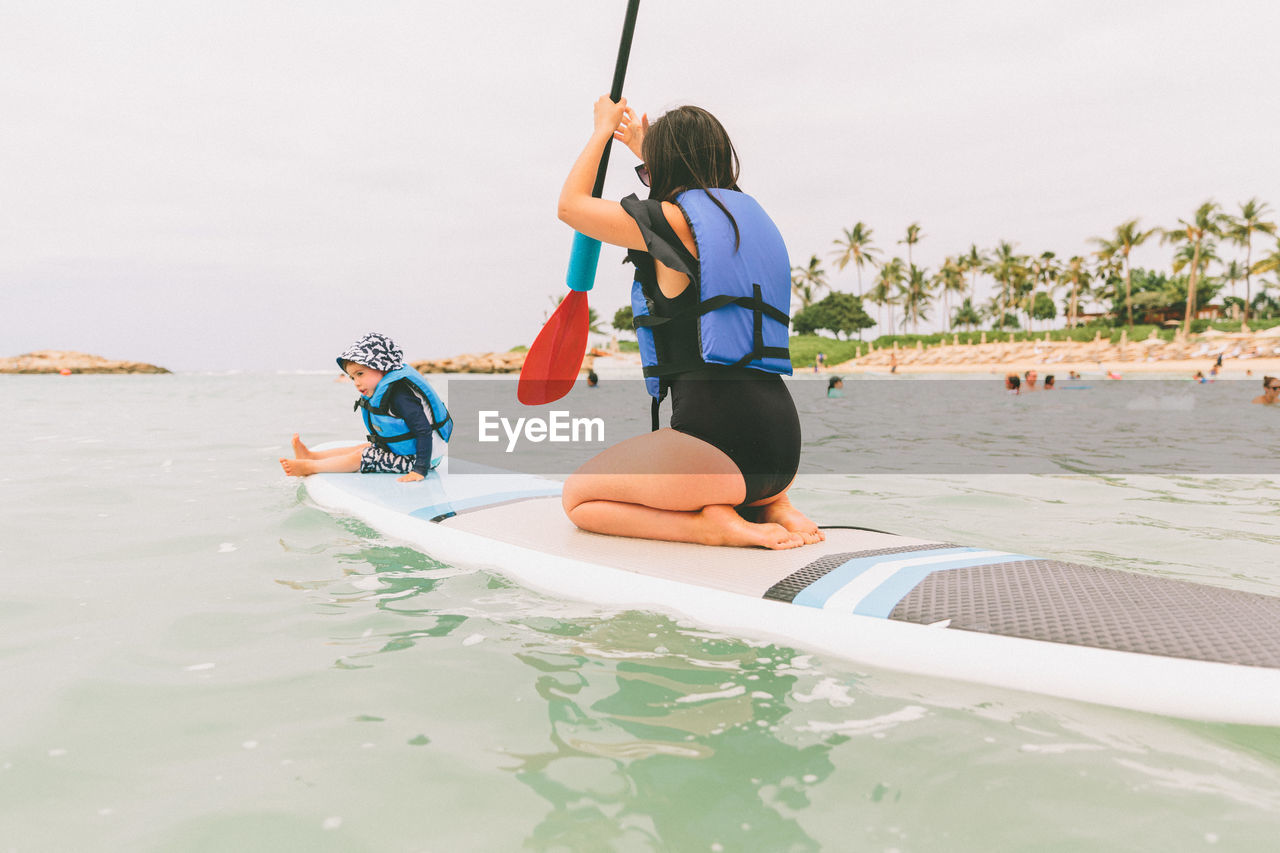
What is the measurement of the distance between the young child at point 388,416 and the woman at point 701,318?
2576mm

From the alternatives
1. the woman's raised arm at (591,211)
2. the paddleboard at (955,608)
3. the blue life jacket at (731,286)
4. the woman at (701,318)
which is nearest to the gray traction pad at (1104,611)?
the paddleboard at (955,608)

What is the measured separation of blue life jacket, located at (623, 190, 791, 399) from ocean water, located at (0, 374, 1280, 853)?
3.26 feet

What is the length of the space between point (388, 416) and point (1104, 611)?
173 inches

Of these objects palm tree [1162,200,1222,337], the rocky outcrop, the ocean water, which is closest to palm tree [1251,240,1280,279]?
palm tree [1162,200,1222,337]

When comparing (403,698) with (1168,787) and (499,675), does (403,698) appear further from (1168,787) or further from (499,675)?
(1168,787)

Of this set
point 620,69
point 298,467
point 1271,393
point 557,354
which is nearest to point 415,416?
point 298,467

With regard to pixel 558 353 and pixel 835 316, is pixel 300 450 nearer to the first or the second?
pixel 558 353

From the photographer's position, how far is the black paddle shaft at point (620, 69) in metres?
2.80

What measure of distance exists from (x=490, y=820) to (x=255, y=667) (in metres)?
1.17

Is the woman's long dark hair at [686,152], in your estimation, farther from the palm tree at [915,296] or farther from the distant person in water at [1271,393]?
the palm tree at [915,296]

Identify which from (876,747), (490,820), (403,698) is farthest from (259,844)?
(876,747)

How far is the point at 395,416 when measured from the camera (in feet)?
16.8

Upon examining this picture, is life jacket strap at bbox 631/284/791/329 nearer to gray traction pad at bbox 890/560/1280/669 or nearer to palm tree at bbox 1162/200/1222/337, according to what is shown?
gray traction pad at bbox 890/560/1280/669

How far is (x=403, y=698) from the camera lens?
2.05 m
